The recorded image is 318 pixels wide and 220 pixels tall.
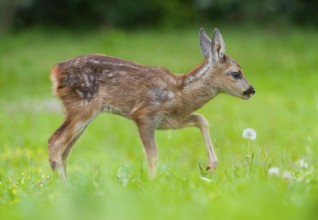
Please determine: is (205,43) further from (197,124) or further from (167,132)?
(167,132)

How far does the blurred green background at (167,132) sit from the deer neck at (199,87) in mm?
560

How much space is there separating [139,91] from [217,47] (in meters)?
0.89

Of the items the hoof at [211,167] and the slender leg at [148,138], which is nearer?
the hoof at [211,167]

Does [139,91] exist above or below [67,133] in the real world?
above

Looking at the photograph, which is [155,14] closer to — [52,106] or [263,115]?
[52,106]

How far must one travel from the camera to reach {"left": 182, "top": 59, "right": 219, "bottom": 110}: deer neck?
26.8 ft

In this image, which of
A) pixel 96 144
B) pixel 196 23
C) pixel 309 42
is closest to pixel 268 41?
pixel 309 42

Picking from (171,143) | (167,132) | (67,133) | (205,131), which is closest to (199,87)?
(205,131)

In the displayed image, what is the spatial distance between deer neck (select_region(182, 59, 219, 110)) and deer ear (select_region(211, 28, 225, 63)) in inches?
4.4

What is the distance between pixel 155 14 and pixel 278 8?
611cm

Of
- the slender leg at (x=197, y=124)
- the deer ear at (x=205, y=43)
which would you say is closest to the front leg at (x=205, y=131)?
the slender leg at (x=197, y=124)

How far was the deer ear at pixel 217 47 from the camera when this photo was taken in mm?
8078

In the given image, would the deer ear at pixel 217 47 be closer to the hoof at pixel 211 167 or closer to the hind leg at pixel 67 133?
the hoof at pixel 211 167

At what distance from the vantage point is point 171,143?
1427 cm
